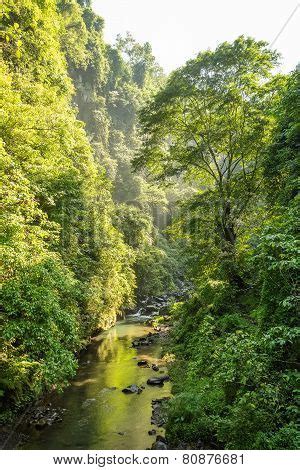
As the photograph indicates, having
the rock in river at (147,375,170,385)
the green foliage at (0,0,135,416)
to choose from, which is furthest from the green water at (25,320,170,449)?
the green foliage at (0,0,135,416)

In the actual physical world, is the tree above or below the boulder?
above

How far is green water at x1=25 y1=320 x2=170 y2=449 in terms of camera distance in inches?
396

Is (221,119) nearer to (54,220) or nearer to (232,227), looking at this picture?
(232,227)

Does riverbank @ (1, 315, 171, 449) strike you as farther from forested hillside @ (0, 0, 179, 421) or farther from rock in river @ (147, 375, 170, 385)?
forested hillside @ (0, 0, 179, 421)

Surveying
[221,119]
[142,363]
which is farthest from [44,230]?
[221,119]

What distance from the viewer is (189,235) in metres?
19.9

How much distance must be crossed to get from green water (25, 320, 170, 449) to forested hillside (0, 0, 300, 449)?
993 mm

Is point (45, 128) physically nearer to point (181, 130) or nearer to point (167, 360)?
point (181, 130)

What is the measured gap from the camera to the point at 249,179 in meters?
18.1

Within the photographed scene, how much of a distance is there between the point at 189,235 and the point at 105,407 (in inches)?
416

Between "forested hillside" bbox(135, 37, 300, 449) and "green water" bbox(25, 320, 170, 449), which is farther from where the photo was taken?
"green water" bbox(25, 320, 170, 449)

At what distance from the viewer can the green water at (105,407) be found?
10047 mm

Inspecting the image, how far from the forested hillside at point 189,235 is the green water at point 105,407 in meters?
0.99

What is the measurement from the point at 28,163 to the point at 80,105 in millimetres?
45690
